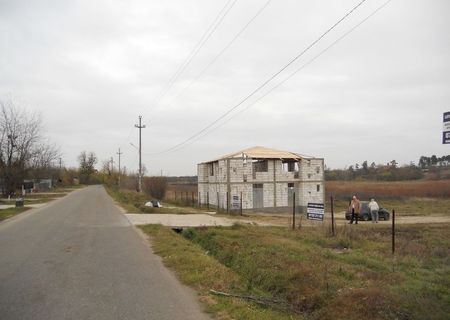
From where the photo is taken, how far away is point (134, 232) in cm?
1928

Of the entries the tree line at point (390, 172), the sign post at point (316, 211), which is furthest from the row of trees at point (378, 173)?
the sign post at point (316, 211)

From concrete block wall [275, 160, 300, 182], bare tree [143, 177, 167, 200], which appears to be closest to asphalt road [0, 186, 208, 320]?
concrete block wall [275, 160, 300, 182]

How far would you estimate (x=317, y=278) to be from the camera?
8688 mm

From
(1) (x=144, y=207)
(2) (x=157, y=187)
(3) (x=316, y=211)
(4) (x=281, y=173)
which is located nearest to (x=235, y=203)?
(4) (x=281, y=173)

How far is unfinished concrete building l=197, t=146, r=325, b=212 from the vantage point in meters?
45.1

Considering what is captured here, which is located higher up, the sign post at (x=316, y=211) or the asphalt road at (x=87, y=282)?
Result: the sign post at (x=316, y=211)

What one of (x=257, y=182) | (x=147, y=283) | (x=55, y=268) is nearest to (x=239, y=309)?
(x=147, y=283)

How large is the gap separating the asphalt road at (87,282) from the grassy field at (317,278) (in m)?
0.58

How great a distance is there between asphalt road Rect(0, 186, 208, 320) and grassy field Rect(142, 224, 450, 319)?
58 centimetres

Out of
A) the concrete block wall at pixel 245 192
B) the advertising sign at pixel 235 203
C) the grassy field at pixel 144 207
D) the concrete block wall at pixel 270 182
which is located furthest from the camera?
the concrete block wall at pixel 270 182

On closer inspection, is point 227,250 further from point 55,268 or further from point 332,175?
point 332,175

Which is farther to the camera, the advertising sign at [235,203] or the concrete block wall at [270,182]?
the concrete block wall at [270,182]

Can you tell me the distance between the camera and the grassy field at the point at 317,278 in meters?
7.02

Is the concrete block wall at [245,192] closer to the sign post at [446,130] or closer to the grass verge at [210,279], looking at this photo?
the grass verge at [210,279]
